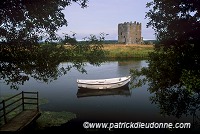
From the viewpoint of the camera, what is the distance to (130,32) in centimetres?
10981

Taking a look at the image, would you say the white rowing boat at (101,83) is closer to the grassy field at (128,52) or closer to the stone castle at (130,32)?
the grassy field at (128,52)

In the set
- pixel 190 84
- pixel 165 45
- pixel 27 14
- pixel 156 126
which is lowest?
pixel 156 126

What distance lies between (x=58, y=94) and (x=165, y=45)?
74.0 feet

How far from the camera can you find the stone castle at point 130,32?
109981 mm

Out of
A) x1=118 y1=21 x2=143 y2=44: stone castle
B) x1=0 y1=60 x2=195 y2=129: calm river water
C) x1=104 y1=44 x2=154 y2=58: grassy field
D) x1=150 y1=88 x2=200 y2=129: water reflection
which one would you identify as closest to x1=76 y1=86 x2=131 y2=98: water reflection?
x1=0 y1=60 x2=195 y2=129: calm river water

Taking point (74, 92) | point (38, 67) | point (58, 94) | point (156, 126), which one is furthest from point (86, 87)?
point (38, 67)

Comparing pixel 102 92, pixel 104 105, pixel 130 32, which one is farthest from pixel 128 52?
pixel 104 105

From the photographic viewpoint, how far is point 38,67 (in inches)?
482

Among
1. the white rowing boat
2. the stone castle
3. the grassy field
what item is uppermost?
the stone castle

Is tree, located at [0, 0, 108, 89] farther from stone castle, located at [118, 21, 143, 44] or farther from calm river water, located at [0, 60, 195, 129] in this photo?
stone castle, located at [118, 21, 143, 44]

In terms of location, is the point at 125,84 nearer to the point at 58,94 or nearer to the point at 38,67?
the point at 58,94

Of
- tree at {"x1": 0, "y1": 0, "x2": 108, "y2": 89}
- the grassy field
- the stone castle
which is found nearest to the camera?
tree at {"x1": 0, "y1": 0, "x2": 108, "y2": 89}

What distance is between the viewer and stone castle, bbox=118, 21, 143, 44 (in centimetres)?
10998

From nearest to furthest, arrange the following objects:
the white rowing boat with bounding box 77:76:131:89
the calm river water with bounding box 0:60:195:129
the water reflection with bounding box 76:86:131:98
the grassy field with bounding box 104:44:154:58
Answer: the calm river water with bounding box 0:60:195:129, the water reflection with bounding box 76:86:131:98, the white rowing boat with bounding box 77:76:131:89, the grassy field with bounding box 104:44:154:58
